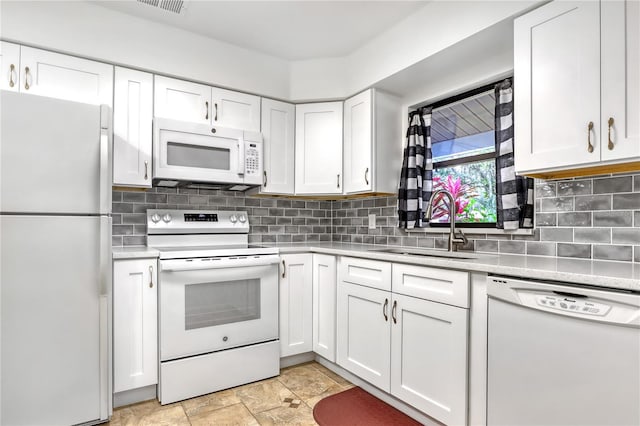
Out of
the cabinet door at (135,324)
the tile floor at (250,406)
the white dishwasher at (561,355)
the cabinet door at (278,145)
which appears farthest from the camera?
the cabinet door at (278,145)

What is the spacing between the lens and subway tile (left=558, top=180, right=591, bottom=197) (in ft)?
5.86

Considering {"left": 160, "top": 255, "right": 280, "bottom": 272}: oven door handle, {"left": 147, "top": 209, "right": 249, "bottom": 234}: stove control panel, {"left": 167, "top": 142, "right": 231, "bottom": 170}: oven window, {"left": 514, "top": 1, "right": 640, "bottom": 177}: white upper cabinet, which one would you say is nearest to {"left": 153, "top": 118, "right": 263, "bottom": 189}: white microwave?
{"left": 167, "top": 142, "right": 231, "bottom": 170}: oven window

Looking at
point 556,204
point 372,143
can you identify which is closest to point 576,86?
point 556,204

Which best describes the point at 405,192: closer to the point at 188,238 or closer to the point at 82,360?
the point at 188,238

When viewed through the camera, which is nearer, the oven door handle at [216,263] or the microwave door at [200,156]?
the oven door handle at [216,263]

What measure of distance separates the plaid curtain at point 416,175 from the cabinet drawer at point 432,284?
0.80 metres

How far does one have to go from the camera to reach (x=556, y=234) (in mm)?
1902

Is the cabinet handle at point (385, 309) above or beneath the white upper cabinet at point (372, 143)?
beneath

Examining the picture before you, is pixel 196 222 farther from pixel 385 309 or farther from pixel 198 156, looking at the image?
pixel 385 309

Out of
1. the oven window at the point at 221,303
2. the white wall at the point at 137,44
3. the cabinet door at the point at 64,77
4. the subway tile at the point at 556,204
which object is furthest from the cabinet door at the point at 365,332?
the cabinet door at the point at 64,77

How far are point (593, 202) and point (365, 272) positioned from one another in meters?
1.26

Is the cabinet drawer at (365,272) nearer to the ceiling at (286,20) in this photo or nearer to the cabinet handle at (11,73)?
the ceiling at (286,20)

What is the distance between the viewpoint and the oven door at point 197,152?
246 cm

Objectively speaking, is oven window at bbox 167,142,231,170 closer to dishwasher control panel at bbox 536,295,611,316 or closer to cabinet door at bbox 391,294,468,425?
cabinet door at bbox 391,294,468,425
